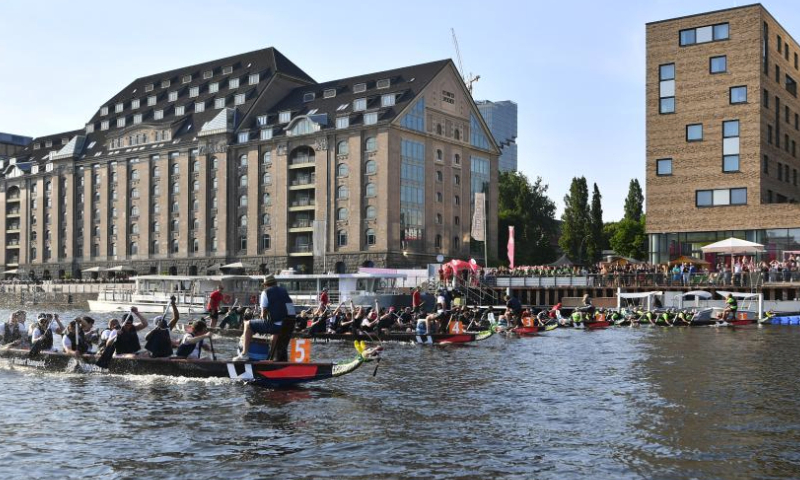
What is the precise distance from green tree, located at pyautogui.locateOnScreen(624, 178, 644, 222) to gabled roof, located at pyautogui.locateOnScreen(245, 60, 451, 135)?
46512mm

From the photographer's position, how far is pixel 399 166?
95438 mm

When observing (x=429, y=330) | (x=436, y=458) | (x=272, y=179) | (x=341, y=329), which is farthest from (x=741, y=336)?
(x=272, y=179)

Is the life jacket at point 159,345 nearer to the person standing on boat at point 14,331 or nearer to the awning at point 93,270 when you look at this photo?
the person standing on boat at point 14,331

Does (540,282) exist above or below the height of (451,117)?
below

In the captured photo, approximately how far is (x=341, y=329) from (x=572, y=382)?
17.5 metres

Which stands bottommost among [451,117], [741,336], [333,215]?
[741,336]

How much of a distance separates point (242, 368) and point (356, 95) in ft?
266

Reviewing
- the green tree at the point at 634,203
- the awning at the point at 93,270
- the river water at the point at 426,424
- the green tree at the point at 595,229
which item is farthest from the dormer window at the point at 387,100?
the river water at the point at 426,424

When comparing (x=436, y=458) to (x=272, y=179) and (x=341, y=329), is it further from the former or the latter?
(x=272, y=179)

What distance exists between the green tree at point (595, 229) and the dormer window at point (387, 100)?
28.6 meters

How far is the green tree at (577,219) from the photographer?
10475 centimetres

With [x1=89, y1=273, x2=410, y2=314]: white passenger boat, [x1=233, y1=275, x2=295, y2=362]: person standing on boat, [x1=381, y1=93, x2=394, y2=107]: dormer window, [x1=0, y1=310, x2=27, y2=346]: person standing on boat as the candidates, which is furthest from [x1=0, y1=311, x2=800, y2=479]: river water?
[x1=381, y1=93, x2=394, y2=107]: dormer window

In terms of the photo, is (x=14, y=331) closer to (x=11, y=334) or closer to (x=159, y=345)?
(x=11, y=334)

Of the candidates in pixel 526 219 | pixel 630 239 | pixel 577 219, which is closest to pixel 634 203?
pixel 630 239
